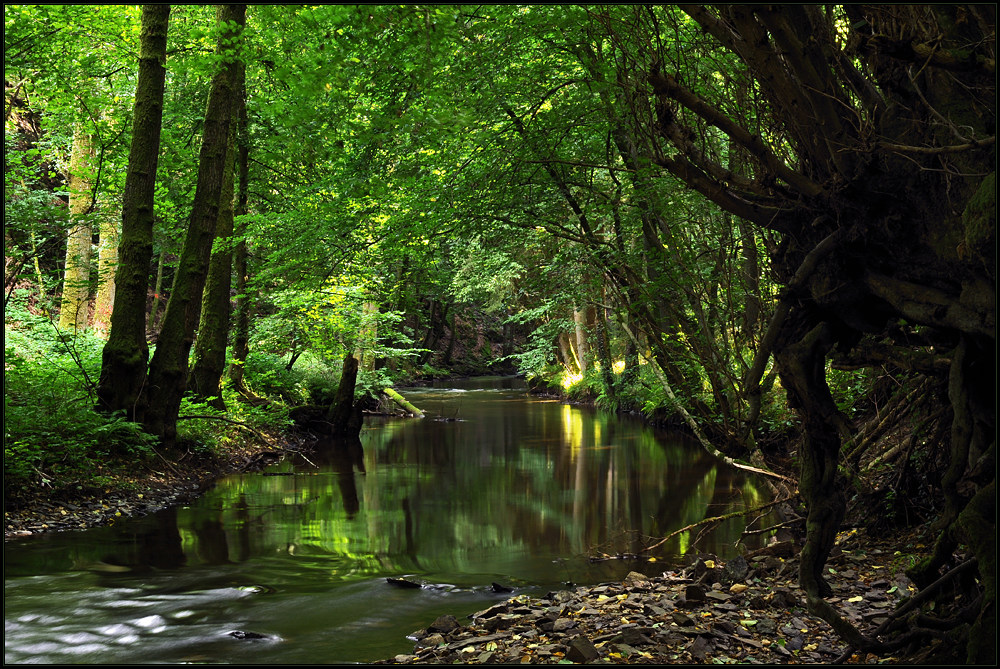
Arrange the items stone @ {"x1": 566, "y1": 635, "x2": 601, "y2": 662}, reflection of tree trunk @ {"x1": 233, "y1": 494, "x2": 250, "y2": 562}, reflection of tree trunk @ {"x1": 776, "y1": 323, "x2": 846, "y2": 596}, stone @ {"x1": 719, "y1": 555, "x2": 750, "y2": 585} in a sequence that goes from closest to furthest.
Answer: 1. stone @ {"x1": 566, "y1": 635, "x2": 601, "y2": 662}
2. reflection of tree trunk @ {"x1": 776, "y1": 323, "x2": 846, "y2": 596}
3. stone @ {"x1": 719, "y1": 555, "x2": 750, "y2": 585}
4. reflection of tree trunk @ {"x1": 233, "y1": 494, "x2": 250, "y2": 562}

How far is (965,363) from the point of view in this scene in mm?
3654

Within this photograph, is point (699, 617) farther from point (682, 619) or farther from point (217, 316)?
point (217, 316)

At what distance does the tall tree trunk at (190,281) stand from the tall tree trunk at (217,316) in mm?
1941

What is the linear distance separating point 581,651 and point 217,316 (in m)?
12.3

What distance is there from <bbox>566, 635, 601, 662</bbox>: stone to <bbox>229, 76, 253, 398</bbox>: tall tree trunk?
13310 mm

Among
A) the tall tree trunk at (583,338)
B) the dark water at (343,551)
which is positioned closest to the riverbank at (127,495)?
the dark water at (343,551)

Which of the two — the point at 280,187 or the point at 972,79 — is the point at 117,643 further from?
the point at 280,187

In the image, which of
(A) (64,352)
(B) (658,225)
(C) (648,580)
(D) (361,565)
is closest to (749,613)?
(C) (648,580)

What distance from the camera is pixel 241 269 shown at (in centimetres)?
1767

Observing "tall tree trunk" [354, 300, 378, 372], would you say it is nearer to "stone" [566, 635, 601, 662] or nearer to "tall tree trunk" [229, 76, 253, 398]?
"tall tree trunk" [229, 76, 253, 398]

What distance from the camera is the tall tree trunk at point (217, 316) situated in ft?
46.1

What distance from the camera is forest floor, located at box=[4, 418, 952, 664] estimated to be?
426cm

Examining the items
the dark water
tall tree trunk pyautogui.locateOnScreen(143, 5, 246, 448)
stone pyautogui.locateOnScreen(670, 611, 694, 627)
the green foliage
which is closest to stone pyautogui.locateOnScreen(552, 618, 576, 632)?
stone pyautogui.locateOnScreen(670, 611, 694, 627)

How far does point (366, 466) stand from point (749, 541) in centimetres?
834
